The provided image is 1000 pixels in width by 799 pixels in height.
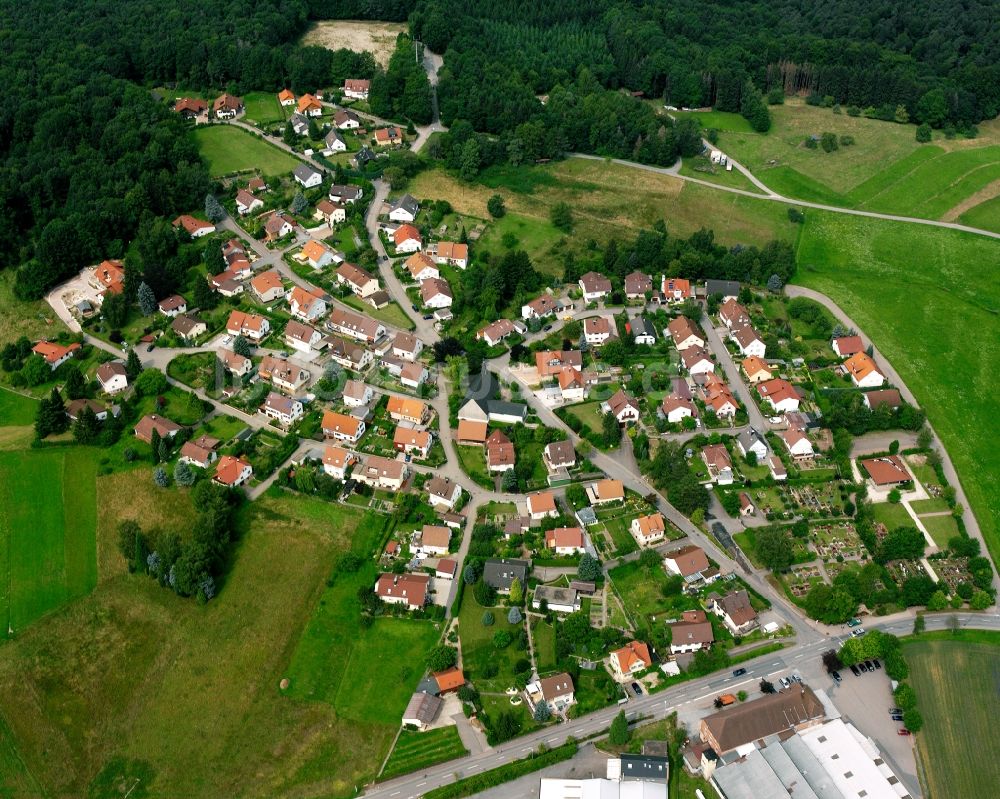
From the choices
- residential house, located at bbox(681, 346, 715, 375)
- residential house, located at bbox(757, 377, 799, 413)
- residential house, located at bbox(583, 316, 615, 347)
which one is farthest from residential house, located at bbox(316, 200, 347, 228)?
residential house, located at bbox(757, 377, 799, 413)

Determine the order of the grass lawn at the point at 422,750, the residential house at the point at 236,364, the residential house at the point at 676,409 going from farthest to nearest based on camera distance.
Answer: the residential house at the point at 236,364, the residential house at the point at 676,409, the grass lawn at the point at 422,750

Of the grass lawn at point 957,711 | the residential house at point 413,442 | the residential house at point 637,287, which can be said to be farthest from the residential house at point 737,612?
the residential house at point 637,287

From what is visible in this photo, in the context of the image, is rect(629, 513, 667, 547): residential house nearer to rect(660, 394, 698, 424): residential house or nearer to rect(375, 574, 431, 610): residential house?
rect(660, 394, 698, 424): residential house

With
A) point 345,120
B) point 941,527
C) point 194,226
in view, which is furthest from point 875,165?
point 194,226

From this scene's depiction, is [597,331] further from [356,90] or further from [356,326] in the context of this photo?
[356,90]

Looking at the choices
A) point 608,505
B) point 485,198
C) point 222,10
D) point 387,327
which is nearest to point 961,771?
point 608,505

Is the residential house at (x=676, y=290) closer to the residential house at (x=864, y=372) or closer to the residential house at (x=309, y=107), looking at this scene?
the residential house at (x=864, y=372)
